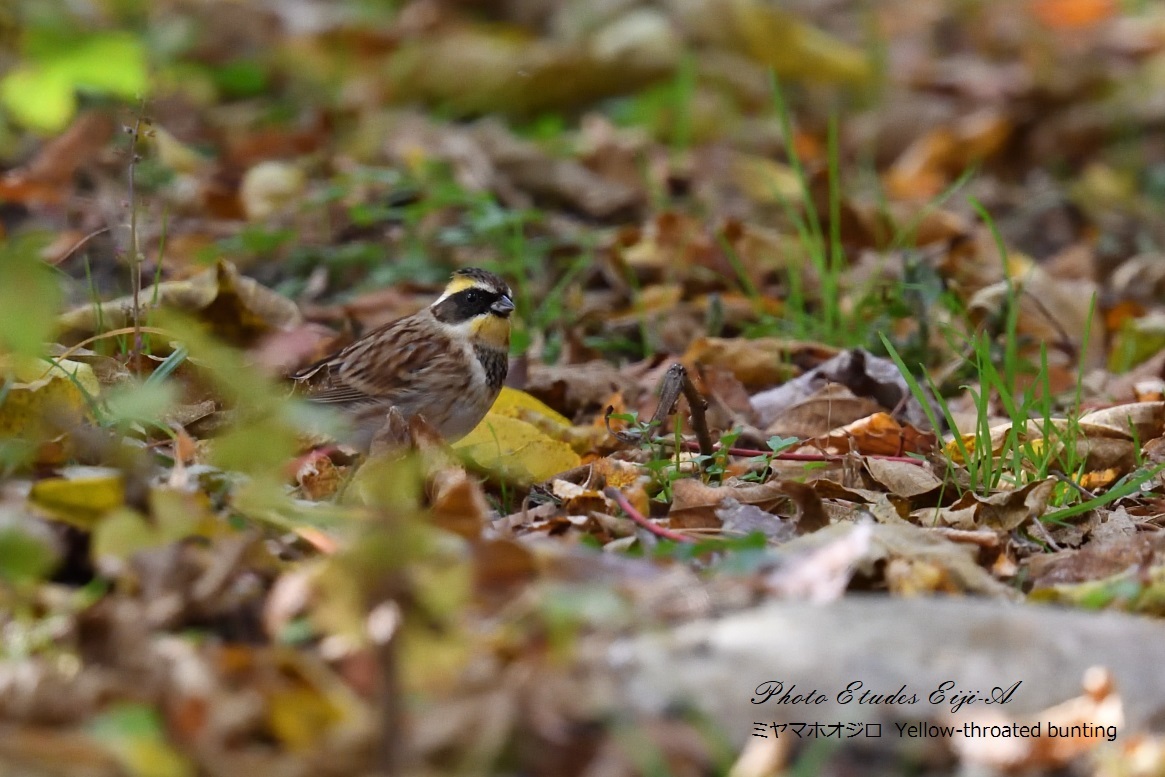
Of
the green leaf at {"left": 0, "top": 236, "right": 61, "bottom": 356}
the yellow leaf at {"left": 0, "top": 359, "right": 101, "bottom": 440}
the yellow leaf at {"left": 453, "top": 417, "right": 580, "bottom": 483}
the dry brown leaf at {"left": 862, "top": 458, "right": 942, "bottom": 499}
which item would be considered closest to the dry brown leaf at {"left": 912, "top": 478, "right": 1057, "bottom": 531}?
the dry brown leaf at {"left": 862, "top": 458, "right": 942, "bottom": 499}

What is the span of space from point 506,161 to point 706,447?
12.1 feet

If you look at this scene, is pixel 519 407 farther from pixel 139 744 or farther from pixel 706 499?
pixel 139 744

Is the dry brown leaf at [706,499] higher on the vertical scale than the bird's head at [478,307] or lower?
higher

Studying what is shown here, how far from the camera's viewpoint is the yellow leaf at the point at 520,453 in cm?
425

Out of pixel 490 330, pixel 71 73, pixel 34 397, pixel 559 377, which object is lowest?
pixel 559 377

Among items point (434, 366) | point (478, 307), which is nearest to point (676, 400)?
point (434, 366)

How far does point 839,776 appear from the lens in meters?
2.62

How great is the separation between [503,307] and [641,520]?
166 cm

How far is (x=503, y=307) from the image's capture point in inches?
201

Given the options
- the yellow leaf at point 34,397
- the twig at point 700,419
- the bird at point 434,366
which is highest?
the yellow leaf at point 34,397

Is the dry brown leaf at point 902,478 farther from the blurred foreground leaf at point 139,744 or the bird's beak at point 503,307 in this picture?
the blurred foreground leaf at point 139,744

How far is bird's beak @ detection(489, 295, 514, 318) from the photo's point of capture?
5.11m

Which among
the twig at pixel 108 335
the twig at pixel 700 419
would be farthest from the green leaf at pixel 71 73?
the twig at pixel 700 419

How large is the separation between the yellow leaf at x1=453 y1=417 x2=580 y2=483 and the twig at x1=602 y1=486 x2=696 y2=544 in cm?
47
